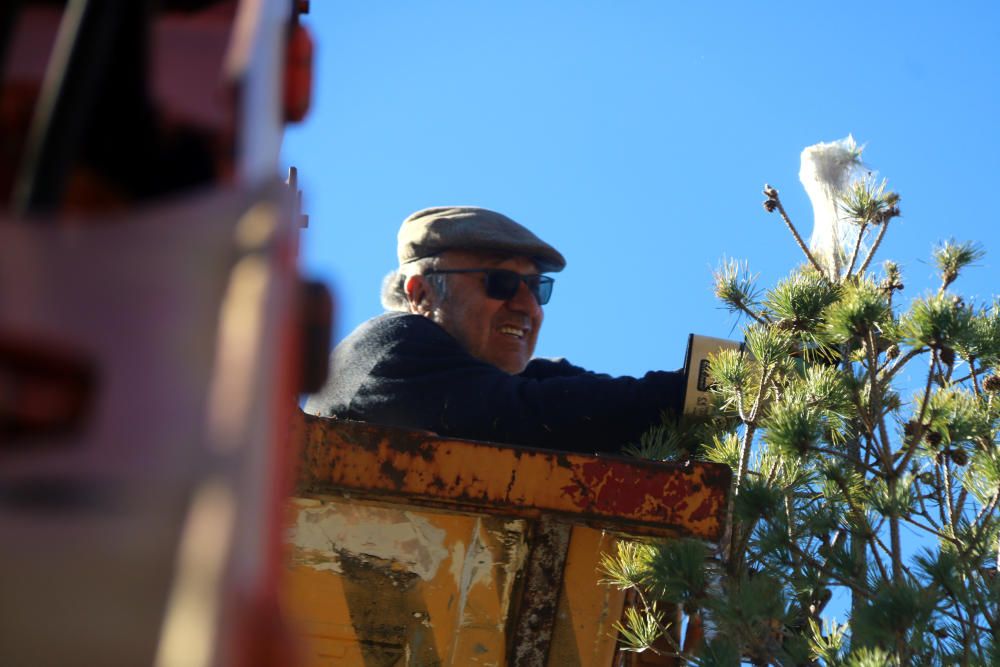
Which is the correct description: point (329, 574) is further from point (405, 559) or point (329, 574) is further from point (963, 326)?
point (963, 326)

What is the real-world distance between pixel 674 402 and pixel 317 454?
4.00 feet

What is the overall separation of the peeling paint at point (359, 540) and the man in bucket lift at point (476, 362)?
378 mm

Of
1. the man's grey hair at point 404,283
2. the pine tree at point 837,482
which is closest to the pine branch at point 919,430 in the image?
the pine tree at point 837,482

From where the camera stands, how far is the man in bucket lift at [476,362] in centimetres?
371

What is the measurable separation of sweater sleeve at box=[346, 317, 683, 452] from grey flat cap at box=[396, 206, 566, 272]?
71 cm

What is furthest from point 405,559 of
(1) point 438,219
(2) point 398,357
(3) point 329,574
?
(1) point 438,219

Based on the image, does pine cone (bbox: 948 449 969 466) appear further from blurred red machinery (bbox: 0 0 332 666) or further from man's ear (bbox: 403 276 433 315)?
blurred red machinery (bbox: 0 0 332 666)

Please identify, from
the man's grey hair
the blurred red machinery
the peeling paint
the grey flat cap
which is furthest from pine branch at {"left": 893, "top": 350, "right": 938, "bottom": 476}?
the blurred red machinery

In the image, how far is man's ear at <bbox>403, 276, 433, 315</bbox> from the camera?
475 centimetres

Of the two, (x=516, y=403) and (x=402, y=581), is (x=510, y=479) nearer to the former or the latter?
(x=402, y=581)

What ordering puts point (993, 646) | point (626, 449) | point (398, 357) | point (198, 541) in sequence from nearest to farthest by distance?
point (198, 541), point (993, 646), point (626, 449), point (398, 357)

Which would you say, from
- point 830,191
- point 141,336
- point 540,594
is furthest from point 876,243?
point 141,336

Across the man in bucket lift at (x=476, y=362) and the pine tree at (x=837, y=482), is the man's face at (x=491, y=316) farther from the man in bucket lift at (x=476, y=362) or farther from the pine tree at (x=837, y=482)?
the pine tree at (x=837, y=482)

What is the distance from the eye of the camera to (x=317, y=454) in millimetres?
2795
